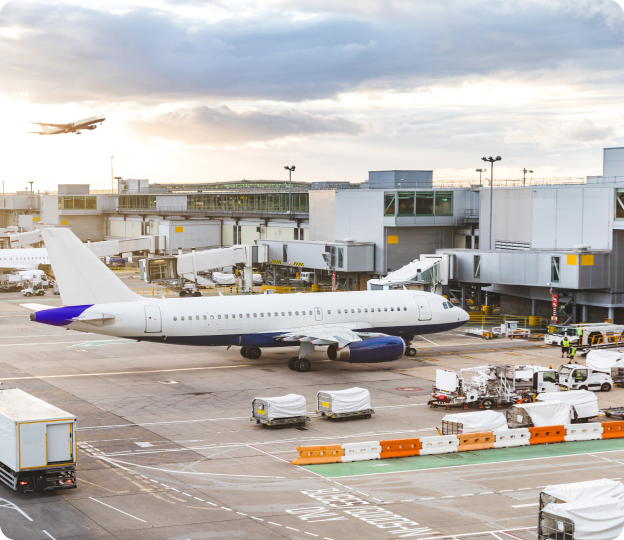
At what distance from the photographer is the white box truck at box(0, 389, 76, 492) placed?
2794 centimetres

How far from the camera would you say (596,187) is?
68.9 m

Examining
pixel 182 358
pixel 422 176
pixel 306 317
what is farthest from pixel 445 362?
pixel 422 176

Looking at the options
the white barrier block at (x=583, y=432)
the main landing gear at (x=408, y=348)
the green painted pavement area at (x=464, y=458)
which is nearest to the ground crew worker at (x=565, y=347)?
the main landing gear at (x=408, y=348)

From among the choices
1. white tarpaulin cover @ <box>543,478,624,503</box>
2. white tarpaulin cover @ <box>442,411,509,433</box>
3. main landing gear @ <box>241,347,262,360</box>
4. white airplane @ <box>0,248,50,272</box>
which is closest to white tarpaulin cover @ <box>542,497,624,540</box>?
white tarpaulin cover @ <box>543,478,624,503</box>

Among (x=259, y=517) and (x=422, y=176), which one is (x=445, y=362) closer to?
(x=259, y=517)

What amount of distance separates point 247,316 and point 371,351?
28.6ft

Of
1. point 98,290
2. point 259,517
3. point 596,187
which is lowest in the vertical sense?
point 259,517

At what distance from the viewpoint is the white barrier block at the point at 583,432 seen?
37.3m

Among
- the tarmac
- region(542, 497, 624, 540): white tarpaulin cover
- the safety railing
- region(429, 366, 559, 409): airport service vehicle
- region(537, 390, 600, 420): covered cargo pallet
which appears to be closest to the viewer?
region(542, 497, 624, 540): white tarpaulin cover

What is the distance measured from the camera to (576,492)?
2362 centimetres

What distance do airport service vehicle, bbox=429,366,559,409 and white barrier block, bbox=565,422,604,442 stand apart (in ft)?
20.9

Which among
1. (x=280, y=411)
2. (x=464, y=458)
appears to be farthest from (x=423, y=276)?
(x=464, y=458)

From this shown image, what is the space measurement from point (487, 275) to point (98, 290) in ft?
128

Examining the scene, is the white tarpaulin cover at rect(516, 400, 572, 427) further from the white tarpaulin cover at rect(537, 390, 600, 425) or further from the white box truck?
the white box truck
